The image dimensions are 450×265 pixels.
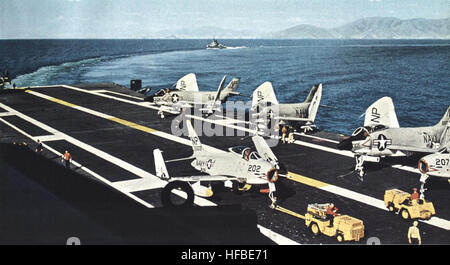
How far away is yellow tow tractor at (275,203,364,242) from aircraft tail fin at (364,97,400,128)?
12.7m

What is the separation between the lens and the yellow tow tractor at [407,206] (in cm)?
2280

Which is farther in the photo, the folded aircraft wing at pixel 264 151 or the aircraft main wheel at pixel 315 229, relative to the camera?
the folded aircraft wing at pixel 264 151

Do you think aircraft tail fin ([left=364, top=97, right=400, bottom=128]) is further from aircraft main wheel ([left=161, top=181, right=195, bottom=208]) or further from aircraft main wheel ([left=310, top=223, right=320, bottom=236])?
Result: aircraft main wheel ([left=161, top=181, right=195, bottom=208])

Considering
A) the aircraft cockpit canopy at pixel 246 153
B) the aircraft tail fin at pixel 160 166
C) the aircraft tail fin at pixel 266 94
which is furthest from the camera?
the aircraft tail fin at pixel 266 94

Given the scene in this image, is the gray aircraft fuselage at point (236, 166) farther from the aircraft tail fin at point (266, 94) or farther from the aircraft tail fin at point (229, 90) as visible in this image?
the aircraft tail fin at point (229, 90)

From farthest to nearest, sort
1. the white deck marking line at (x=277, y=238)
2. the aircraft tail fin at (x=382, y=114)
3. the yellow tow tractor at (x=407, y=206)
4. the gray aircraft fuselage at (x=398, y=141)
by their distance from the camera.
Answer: the aircraft tail fin at (x=382, y=114), the gray aircraft fuselage at (x=398, y=141), the yellow tow tractor at (x=407, y=206), the white deck marking line at (x=277, y=238)

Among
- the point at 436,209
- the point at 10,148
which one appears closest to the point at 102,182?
the point at 10,148

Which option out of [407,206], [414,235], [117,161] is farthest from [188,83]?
[414,235]

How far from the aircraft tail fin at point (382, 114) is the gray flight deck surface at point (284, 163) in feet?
10.6

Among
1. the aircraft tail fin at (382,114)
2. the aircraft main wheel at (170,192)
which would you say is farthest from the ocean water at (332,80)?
the aircraft main wheel at (170,192)

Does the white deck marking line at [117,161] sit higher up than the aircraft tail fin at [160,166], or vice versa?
the aircraft tail fin at [160,166]

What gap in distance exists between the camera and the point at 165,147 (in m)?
38.8

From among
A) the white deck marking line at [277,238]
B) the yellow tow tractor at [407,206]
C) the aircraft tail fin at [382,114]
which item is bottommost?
the white deck marking line at [277,238]
